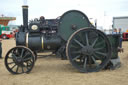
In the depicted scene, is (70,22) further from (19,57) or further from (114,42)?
(19,57)

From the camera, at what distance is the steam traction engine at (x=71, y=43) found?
5328 millimetres

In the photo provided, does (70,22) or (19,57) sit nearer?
(19,57)

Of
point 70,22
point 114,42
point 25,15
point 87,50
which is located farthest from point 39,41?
point 114,42

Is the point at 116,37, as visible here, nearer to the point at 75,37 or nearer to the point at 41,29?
the point at 75,37

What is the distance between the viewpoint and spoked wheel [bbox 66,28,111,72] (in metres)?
5.27

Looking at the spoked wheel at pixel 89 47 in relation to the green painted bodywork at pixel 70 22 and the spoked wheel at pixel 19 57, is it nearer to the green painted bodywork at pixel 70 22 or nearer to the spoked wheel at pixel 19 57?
the green painted bodywork at pixel 70 22

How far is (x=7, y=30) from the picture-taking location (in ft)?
93.5

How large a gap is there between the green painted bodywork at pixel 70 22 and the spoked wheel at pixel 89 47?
359mm

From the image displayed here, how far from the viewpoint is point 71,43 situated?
5.32m

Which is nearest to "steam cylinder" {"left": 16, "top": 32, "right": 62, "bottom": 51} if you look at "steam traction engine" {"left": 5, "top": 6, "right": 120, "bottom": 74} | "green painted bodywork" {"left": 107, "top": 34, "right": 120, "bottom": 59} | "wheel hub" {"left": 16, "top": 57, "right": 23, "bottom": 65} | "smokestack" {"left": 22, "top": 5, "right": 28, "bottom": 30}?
"steam traction engine" {"left": 5, "top": 6, "right": 120, "bottom": 74}

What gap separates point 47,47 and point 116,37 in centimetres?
228

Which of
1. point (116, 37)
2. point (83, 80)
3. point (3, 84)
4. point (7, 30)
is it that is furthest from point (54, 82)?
point (7, 30)

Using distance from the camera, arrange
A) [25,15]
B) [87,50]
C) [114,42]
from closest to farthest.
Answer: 1. [87,50]
2. [114,42]
3. [25,15]

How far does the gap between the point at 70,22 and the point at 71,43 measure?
774 millimetres
